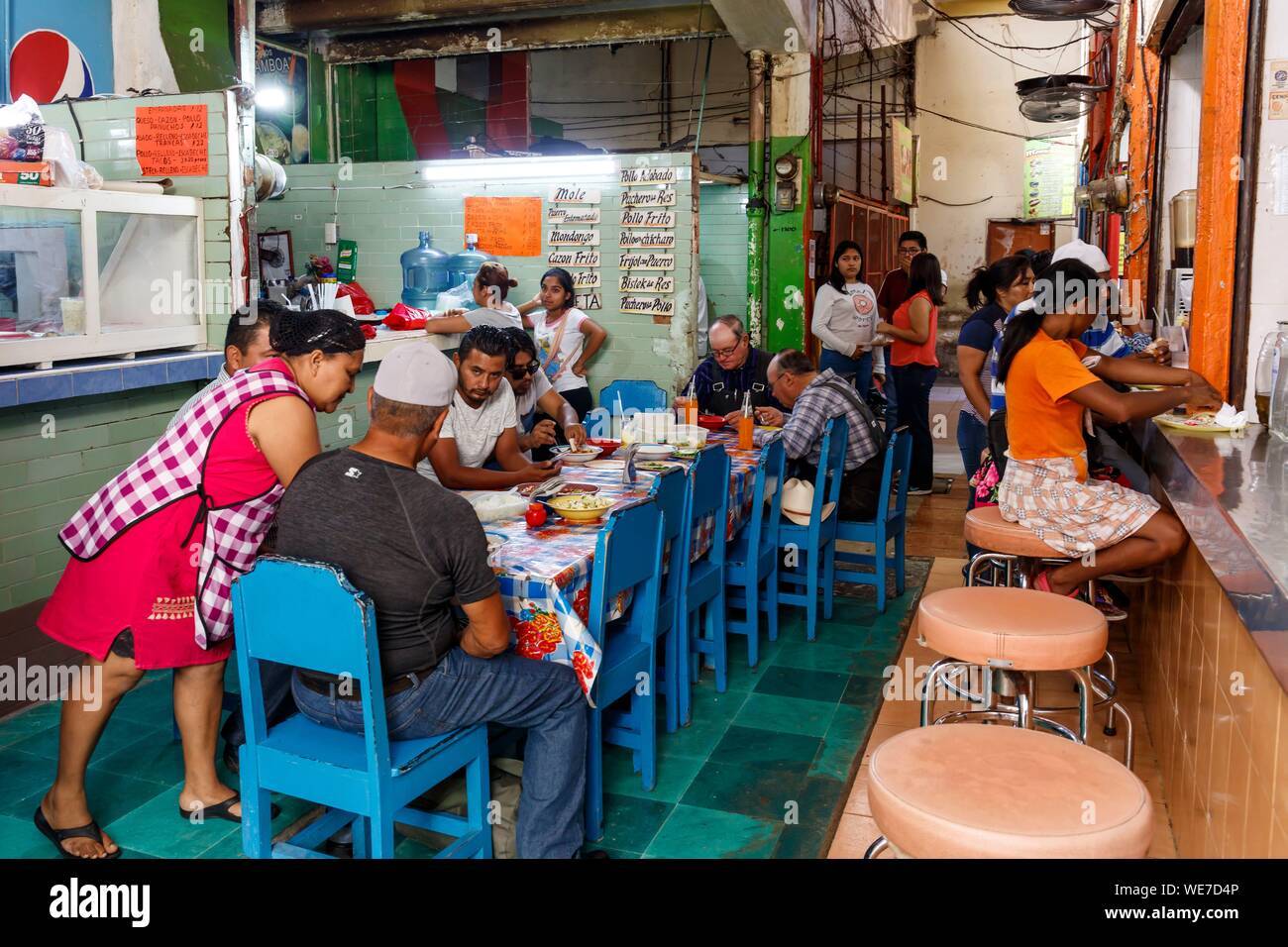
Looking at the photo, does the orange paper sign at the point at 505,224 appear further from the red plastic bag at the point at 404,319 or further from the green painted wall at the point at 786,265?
the green painted wall at the point at 786,265

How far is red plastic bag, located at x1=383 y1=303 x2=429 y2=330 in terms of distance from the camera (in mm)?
6930

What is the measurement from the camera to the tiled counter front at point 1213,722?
6.33 feet

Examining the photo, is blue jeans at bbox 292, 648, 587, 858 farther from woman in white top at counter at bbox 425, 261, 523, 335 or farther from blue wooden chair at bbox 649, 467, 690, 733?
woman in white top at counter at bbox 425, 261, 523, 335

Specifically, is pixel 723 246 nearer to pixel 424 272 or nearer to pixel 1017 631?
pixel 424 272

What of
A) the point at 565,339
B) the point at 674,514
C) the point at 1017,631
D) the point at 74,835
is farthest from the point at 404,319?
the point at 1017,631

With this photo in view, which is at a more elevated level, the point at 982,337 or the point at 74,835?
the point at 982,337

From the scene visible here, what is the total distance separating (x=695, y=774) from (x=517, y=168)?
18.6ft

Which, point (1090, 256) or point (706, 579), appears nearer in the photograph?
point (706, 579)

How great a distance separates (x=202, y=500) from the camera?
10.4 ft

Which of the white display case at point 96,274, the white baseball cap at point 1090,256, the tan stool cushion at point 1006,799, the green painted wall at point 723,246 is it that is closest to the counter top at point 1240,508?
the tan stool cushion at point 1006,799

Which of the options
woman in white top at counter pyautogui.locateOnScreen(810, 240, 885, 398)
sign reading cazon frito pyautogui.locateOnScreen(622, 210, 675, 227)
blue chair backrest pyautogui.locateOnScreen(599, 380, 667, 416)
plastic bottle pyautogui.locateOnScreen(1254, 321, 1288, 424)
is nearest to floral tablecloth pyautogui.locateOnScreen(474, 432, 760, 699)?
plastic bottle pyautogui.locateOnScreen(1254, 321, 1288, 424)

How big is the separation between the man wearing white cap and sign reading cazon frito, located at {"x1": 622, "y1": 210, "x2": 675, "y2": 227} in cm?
525
